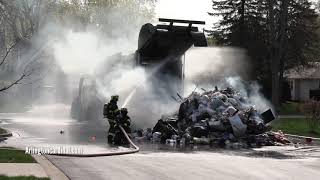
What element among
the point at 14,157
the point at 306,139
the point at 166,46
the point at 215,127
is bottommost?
the point at 14,157

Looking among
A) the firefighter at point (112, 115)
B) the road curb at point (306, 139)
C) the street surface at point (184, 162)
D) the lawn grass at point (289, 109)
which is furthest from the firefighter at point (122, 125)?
the lawn grass at point (289, 109)

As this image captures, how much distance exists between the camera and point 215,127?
20.4m

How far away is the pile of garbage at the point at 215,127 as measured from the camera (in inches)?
789

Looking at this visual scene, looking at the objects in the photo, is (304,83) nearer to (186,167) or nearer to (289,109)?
(289,109)

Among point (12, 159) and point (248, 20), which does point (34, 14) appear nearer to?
point (248, 20)

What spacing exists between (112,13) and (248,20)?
18.8 meters

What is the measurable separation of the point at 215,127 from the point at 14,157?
8.88 metres

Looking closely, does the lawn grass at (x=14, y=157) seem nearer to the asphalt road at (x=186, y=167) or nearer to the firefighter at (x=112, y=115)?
the asphalt road at (x=186, y=167)

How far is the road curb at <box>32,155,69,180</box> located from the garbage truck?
35.2 feet

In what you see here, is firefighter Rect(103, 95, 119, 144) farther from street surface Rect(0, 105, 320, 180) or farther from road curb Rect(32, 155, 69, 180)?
road curb Rect(32, 155, 69, 180)

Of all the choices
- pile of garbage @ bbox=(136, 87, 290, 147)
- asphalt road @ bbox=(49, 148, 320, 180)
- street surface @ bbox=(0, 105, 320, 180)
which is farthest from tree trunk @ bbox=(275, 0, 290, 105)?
asphalt road @ bbox=(49, 148, 320, 180)

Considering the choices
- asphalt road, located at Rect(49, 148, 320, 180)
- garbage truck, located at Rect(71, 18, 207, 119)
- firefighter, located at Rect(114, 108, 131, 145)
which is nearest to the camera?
asphalt road, located at Rect(49, 148, 320, 180)

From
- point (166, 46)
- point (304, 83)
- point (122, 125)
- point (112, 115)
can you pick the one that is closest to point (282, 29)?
point (304, 83)

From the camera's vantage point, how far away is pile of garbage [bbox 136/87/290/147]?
789 inches
